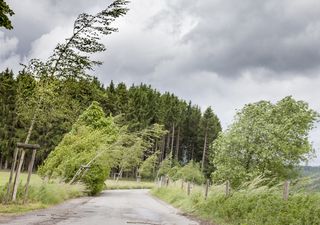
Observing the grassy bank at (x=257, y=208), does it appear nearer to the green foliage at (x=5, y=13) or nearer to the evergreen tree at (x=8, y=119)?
the green foliage at (x=5, y=13)

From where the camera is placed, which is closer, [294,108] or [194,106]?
[294,108]

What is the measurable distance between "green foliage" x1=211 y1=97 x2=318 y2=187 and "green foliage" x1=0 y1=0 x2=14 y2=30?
2472 cm

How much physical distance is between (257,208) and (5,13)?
447 inches

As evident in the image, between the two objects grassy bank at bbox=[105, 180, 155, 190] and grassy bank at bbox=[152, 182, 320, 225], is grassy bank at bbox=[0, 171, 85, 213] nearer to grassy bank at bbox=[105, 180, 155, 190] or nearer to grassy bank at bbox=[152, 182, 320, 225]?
grassy bank at bbox=[152, 182, 320, 225]

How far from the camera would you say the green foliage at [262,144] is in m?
38.4

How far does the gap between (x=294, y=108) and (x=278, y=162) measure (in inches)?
295

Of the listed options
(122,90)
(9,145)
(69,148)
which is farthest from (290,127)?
(122,90)

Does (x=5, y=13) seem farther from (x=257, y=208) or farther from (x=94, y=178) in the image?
(x=94, y=178)

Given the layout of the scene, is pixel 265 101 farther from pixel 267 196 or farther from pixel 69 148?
pixel 267 196

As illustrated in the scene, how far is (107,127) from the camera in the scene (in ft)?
138

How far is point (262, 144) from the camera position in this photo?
39031mm

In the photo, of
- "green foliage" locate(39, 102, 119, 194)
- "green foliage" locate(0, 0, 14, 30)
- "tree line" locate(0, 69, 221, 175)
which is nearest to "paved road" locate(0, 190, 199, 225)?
"green foliage" locate(0, 0, 14, 30)

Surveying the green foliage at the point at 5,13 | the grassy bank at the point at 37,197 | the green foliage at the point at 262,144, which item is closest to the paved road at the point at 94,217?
the grassy bank at the point at 37,197

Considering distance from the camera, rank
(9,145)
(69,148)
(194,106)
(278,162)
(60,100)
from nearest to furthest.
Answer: (60,100), (69,148), (278,162), (9,145), (194,106)
